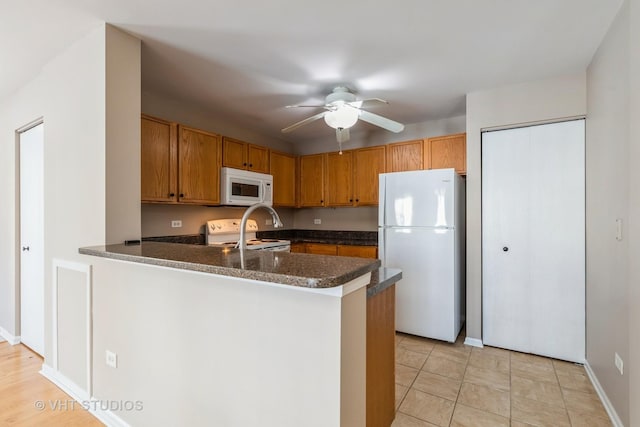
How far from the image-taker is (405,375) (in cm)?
241

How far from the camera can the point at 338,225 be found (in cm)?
476

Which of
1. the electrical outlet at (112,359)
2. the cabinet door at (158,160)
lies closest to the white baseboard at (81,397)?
the electrical outlet at (112,359)

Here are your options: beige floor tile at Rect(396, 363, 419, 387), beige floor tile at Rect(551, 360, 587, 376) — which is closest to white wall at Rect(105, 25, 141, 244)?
beige floor tile at Rect(396, 363, 419, 387)

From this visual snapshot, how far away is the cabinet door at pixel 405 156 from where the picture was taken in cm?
371

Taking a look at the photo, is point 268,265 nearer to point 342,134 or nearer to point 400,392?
A: point 400,392

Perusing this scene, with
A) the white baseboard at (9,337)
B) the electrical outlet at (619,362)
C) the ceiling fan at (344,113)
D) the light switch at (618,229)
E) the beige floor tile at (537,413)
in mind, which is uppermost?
the ceiling fan at (344,113)

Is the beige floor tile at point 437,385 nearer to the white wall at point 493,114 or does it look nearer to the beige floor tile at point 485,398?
the beige floor tile at point 485,398

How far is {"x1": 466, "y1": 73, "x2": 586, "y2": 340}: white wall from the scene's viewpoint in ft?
8.54

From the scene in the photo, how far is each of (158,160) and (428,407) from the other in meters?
2.97

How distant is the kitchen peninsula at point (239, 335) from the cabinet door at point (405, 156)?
2271 millimetres

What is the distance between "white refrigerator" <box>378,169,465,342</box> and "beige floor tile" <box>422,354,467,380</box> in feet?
1.14

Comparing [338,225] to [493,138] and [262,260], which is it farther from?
[262,260]

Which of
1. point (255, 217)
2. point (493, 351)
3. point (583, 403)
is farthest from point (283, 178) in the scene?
point (583, 403)

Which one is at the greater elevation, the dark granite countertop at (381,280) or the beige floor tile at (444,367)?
the dark granite countertop at (381,280)
